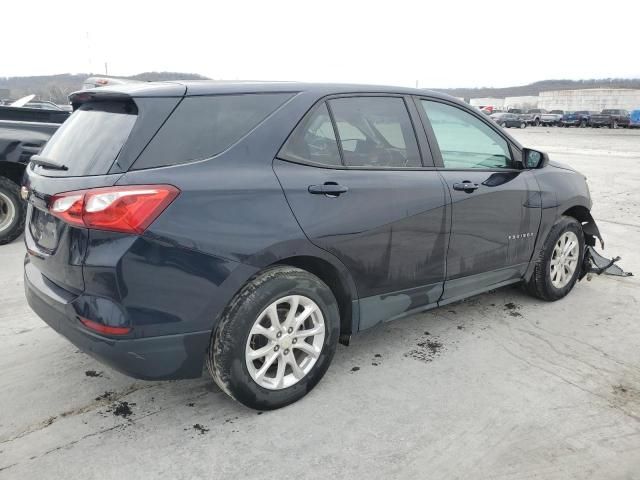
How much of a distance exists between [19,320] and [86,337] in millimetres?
1932

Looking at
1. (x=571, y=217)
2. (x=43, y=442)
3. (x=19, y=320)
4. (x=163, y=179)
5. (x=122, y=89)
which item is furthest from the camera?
(x=571, y=217)

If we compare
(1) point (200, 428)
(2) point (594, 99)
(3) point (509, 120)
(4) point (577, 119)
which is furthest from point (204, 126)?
(2) point (594, 99)

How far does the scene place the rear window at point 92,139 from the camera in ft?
8.09

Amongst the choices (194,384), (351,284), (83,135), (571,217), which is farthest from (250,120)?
(571,217)

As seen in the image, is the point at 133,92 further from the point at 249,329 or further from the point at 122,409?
the point at 122,409

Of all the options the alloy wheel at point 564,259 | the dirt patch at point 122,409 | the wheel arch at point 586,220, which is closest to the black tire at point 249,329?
the dirt patch at point 122,409

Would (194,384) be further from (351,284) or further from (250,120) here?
(250,120)

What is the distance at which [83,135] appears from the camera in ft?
8.95

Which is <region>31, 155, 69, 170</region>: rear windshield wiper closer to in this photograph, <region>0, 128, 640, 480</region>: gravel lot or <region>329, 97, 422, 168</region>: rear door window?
<region>0, 128, 640, 480</region>: gravel lot

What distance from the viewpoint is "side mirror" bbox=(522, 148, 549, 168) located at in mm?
4023

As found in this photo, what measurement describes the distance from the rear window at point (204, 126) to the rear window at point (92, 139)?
0.54 ft

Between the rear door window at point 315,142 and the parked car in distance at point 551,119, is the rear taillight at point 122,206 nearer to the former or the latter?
the rear door window at point 315,142

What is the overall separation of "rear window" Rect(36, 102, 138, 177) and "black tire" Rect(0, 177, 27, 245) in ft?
12.0

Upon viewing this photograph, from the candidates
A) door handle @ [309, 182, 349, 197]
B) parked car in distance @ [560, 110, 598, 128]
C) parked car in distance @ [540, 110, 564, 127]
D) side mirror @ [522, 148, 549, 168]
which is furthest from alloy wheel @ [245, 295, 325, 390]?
parked car in distance @ [540, 110, 564, 127]
